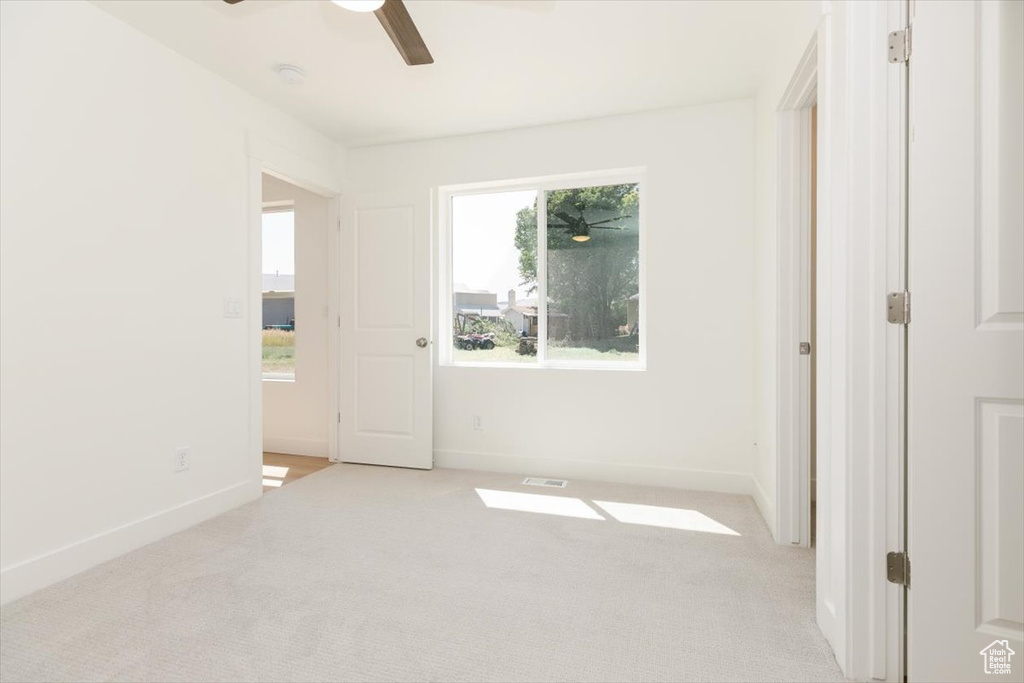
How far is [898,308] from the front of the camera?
1415 mm

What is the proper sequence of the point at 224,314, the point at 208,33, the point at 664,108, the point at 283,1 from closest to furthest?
the point at 283,1 < the point at 208,33 < the point at 224,314 < the point at 664,108

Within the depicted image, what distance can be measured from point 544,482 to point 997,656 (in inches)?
95.2

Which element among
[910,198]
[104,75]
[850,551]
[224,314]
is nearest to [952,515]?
[850,551]

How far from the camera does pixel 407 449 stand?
384 centimetres

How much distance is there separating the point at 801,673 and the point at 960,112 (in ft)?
5.44

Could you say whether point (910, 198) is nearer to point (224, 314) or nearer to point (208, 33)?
point (208, 33)

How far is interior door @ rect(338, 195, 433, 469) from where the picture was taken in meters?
3.80

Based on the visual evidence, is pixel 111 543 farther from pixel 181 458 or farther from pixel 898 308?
pixel 898 308

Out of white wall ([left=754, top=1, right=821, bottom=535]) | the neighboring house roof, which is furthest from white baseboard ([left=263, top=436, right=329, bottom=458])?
white wall ([left=754, top=1, right=821, bottom=535])

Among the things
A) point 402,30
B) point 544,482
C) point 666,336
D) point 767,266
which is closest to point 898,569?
point 767,266

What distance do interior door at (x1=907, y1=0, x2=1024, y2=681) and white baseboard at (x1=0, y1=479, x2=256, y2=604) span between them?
10.2ft

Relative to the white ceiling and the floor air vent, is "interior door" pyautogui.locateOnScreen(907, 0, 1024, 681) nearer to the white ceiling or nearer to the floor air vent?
the white ceiling

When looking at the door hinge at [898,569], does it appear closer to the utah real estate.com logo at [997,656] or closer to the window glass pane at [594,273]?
the utah real estate.com logo at [997,656]

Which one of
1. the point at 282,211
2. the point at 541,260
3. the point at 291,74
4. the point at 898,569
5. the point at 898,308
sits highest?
the point at 291,74
